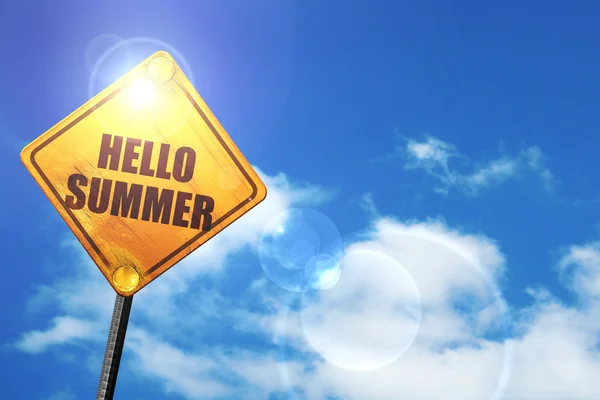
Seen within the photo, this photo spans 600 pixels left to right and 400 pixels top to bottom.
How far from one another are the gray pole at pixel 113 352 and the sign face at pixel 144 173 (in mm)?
176

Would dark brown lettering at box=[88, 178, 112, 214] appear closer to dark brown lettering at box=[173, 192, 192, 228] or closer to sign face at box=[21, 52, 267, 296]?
sign face at box=[21, 52, 267, 296]

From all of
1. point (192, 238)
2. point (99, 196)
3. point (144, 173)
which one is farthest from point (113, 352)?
point (144, 173)

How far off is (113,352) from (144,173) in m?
0.84

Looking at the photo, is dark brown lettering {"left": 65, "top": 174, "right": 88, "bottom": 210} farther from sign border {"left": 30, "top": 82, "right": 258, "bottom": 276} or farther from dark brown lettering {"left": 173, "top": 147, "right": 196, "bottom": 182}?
dark brown lettering {"left": 173, "top": 147, "right": 196, "bottom": 182}

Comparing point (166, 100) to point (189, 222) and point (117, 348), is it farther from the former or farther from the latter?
point (117, 348)

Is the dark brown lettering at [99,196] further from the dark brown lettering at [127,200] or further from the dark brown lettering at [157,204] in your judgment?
the dark brown lettering at [157,204]

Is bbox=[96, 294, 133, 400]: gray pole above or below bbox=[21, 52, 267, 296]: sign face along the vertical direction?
below

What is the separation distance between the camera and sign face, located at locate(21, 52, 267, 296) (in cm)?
267

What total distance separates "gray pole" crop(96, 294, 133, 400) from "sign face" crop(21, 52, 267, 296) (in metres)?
0.18

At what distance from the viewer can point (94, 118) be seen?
9.11 feet

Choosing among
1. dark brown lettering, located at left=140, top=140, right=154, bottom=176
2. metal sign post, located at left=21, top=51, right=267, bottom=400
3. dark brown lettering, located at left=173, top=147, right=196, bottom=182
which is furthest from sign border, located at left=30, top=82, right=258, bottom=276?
dark brown lettering, located at left=140, top=140, right=154, bottom=176

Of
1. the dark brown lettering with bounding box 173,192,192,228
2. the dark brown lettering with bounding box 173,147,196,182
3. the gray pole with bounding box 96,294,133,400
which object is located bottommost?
the gray pole with bounding box 96,294,133,400

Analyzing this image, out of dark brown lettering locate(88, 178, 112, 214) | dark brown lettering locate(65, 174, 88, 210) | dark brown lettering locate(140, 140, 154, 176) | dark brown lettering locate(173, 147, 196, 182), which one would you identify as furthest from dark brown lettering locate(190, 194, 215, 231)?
dark brown lettering locate(65, 174, 88, 210)

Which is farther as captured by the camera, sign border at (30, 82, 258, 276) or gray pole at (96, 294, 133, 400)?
sign border at (30, 82, 258, 276)
